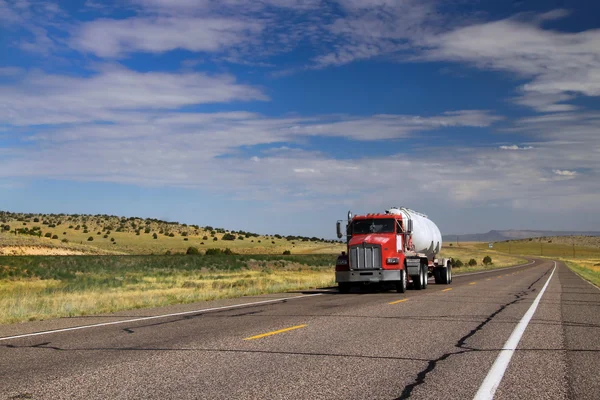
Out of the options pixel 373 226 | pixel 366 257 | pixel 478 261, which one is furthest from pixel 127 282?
pixel 478 261

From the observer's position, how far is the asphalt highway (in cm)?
735

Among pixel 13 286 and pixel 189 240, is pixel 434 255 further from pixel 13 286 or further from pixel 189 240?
pixel 189 240

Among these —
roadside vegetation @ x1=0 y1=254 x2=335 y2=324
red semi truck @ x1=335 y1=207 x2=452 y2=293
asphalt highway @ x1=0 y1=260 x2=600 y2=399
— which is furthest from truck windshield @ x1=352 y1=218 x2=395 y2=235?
asphalt highway @ x1=0 y1=260 x2=600 y2=399

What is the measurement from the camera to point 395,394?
7051 millimetres

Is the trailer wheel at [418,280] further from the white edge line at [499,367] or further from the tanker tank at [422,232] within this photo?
the white edge line at [499,367]

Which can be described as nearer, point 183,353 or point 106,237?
point 183,353

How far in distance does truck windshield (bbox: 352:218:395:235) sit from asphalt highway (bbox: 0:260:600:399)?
9.00m

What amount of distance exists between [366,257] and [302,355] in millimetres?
15384

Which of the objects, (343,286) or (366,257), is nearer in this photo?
(366,257)

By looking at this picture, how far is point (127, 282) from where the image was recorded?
1668 inches

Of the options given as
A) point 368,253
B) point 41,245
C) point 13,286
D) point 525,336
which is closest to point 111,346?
point 525,336

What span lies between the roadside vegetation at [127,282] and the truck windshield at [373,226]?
4165 mm

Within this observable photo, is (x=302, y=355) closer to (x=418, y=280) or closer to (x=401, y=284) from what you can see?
(x=401, y=284)

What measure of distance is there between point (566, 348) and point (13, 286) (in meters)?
36.0
